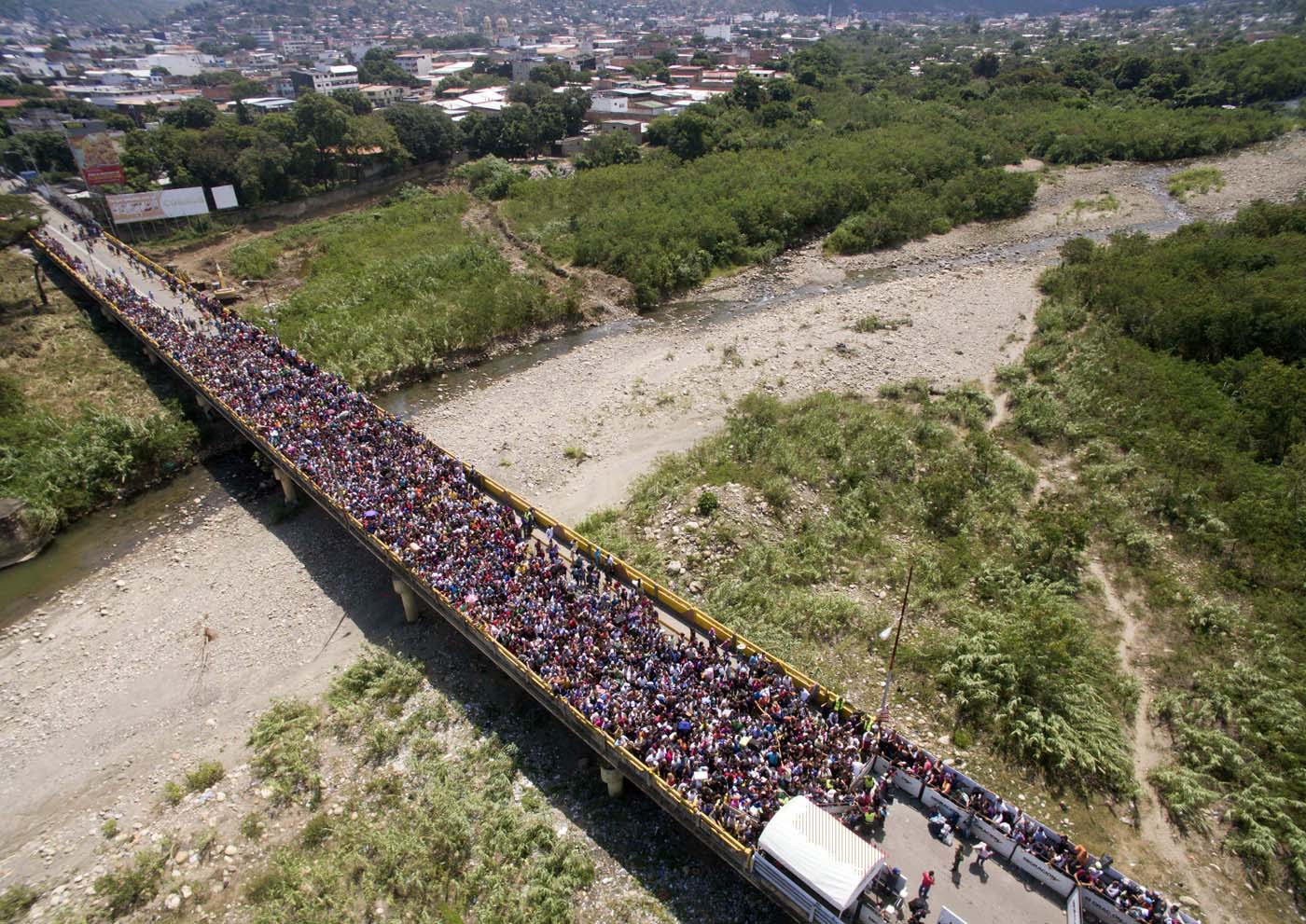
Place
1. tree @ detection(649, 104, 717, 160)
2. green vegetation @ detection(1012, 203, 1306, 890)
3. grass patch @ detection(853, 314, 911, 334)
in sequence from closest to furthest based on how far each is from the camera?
green vegetation @ detection(1012, 203, 1306, 890) < grass patch @ detection(853, 314, 911, 334) < tree @ detection(649, 104, 717, 160)

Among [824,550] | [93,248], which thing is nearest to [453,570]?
[824,550]

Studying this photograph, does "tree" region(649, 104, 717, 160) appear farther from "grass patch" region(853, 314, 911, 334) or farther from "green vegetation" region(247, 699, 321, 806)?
"green vegetation" region(247, 699, 321, 806)

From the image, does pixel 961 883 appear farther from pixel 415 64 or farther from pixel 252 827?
pixel 415 64

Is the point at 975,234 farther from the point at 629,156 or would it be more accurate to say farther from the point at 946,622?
the point at 946,622

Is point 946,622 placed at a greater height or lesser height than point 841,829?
lesser

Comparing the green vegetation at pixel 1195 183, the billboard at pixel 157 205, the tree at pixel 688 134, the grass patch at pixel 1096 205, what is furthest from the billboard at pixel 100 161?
the green vegetation at pixel 1195 183

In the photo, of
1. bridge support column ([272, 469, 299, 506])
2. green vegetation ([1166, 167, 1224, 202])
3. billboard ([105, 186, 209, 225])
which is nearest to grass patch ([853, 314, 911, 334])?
bridge support column ([272, 469, 299, 506])

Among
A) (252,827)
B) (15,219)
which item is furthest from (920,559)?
(15,219)
